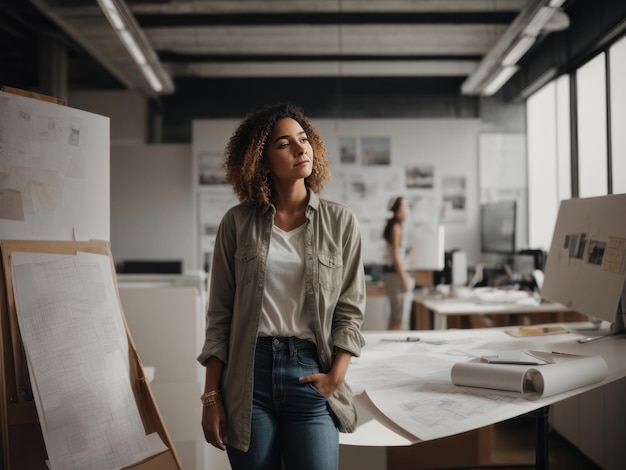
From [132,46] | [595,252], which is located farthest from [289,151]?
[132,46]

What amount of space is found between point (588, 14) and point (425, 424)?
4994 mm

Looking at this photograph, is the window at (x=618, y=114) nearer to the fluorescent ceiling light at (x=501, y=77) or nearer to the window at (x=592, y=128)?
the window at (x=592, y=128)

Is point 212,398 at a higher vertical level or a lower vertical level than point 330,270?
lower

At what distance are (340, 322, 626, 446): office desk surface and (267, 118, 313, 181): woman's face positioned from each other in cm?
66

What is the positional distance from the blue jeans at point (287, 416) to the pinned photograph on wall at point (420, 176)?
6.33 m

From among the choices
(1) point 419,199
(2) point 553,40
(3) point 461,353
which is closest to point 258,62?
(1) point 419,199

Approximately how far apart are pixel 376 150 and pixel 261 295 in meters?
6.29

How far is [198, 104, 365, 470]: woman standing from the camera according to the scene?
1.36 meters

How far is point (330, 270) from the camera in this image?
1.43 m

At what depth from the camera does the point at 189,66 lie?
7.67 metres

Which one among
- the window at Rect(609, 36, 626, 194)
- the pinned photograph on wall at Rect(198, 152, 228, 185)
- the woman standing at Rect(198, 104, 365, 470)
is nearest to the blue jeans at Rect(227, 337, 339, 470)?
the woman standing at Rect(198, 104, 365, 470)

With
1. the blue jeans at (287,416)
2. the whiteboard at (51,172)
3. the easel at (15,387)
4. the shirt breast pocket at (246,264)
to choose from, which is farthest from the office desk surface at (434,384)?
the whiteboard at (51,172)

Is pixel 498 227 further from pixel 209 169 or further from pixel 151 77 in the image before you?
pixel 151 77

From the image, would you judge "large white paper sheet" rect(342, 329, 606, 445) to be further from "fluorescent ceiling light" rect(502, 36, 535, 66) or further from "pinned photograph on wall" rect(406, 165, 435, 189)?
"pinned photograph on wall" rect(406, 165, 435, 189)
